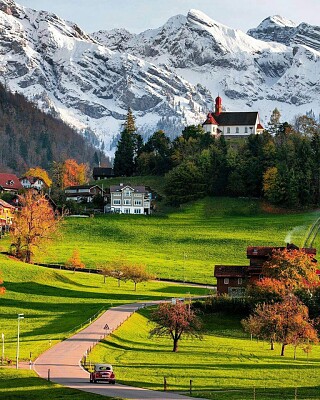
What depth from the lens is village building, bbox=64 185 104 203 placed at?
573 ft

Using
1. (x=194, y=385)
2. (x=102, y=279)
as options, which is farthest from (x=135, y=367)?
(x=102, y=279)

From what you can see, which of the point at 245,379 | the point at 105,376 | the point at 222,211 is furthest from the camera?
the point at 222,211

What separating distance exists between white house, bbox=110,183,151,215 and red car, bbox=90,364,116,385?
111729mm

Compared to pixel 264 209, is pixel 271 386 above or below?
below

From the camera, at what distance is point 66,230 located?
141 meters

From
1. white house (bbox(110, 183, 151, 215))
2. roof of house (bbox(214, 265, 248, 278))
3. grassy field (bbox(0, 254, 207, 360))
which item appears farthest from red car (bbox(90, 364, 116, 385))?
white house (bbox(110, 183, 151, 215))

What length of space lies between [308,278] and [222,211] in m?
65.6

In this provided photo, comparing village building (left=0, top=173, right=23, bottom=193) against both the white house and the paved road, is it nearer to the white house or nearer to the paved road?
the white house

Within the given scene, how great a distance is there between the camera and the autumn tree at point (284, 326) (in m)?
71.3

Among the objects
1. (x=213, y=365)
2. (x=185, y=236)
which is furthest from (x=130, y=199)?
(x=213, y=365)

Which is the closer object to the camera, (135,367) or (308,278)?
(135,367)

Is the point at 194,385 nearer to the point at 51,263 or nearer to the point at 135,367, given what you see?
the point at 135,367

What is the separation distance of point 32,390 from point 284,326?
28935 millimetres

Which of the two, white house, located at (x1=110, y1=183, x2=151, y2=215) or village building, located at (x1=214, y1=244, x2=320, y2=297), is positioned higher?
white house, located at (x1=110, y1=183, x2=151, y2=215)
